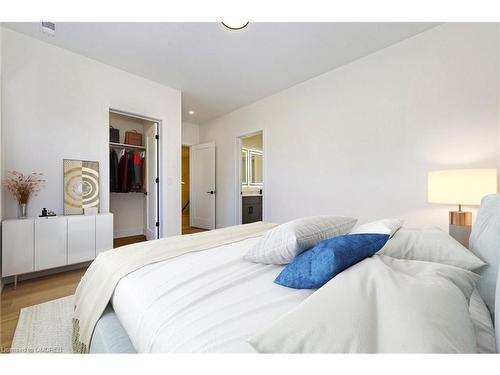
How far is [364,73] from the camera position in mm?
2779

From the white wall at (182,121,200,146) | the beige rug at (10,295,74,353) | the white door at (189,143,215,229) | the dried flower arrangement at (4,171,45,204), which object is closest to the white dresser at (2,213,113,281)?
the dried flower arrangement at (4,171,45,204)

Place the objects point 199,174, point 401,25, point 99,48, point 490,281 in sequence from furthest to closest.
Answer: point 199,174
point 99,48
point 401,25
point 490,281

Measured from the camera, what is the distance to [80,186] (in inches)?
106

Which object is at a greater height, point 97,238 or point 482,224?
point 482,224

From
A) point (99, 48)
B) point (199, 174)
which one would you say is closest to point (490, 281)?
point (99, 48)

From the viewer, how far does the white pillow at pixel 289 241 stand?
1.01 m

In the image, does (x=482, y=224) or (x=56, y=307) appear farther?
(x=56, y=307)

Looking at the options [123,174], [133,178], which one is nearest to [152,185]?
[133,178]

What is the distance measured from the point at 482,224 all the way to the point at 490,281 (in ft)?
1.03

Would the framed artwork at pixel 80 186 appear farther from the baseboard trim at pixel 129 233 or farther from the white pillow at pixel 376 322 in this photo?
the white pillow at pixel 376 322

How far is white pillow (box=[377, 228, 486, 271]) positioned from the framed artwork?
315 cm

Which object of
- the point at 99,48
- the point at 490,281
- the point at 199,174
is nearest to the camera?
the point at 490,281

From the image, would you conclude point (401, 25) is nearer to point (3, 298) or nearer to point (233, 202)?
point (233, 202)
